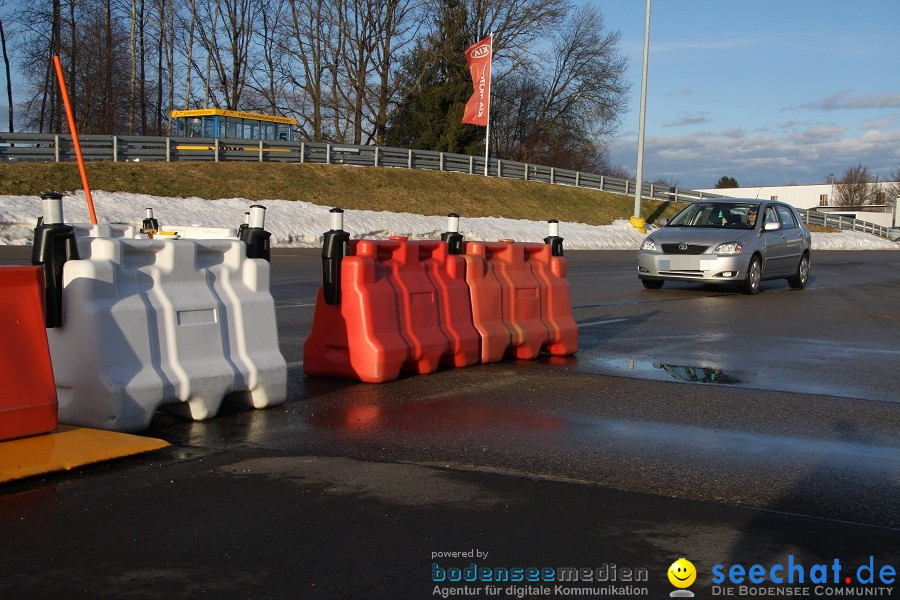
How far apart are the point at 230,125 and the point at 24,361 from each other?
142ft

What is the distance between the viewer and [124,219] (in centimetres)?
3014

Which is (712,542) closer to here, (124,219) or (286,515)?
(286,515)

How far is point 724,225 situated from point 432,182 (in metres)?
30.2

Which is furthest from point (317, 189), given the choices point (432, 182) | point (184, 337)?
point (184, 337)

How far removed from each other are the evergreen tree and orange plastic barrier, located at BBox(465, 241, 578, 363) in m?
50.7

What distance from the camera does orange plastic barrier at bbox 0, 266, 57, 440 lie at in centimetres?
505

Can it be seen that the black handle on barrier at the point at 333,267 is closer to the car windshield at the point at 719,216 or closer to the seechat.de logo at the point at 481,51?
the car windshield at the point at 719,216

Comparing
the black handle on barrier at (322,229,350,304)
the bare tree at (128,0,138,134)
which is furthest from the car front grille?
the bare tree at (128,0,138,134)

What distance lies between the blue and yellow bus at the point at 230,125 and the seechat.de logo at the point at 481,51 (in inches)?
383

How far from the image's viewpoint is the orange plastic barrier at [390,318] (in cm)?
750

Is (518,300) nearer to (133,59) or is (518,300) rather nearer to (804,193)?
(133,59)

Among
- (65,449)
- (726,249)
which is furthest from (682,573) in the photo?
(726,249)

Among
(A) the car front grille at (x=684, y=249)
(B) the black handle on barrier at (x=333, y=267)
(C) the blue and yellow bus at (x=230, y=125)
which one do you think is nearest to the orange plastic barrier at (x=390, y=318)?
(B) the black handle on barrier at (x=333, y=267)

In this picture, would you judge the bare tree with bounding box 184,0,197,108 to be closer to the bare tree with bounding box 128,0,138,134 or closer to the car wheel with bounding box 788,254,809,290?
the bare tree with bounding box 128,0,138,134
